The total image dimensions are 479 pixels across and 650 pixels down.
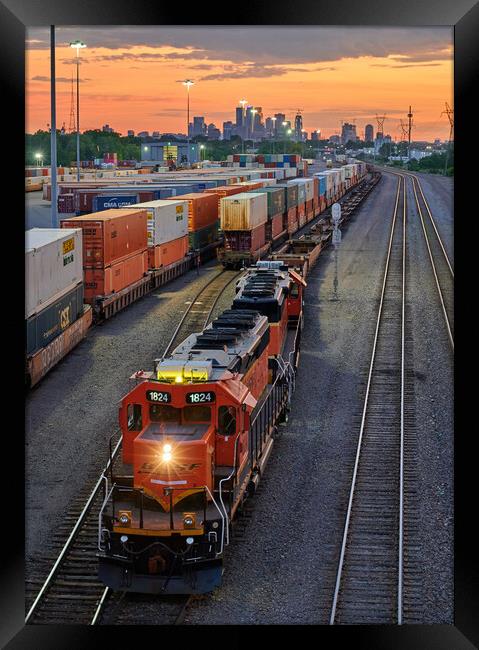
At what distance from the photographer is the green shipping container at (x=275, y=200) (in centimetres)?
5516

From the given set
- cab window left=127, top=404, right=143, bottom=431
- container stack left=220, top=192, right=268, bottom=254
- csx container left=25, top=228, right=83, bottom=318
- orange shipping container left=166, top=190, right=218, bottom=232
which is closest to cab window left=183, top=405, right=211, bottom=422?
cab window left=127, top=404, right=143, bottom=431

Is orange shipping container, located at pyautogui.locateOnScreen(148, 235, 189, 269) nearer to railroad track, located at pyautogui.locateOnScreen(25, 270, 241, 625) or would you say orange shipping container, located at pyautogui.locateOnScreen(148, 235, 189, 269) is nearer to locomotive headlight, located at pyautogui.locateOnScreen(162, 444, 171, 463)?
railroad track, located at pyautogui.locateOnScreen(25, 270, 241, 625)

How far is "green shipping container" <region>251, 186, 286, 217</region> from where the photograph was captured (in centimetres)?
5516

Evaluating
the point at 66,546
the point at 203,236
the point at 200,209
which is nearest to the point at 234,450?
the point at 66,546

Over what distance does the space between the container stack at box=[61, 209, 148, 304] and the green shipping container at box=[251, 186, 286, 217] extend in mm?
17198

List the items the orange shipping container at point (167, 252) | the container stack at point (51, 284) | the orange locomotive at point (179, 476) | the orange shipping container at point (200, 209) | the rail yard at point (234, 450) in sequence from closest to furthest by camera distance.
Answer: the orange locomotive at point (179, 476) < the rail yard at point (234, 450) < the container stack at point (51, 284) < the orange shipping container at point (167, 252) < the orange shipping container at point (200, 209)

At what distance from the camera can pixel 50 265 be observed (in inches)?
1093

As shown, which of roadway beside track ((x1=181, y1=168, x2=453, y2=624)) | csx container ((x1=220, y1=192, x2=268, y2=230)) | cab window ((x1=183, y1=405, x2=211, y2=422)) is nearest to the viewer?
roadway beside track ((x1=181, y1=168, x2=453, y2=624))

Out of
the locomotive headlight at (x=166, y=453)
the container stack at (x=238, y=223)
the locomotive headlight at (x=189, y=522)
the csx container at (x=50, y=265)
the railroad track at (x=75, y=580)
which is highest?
the container stack at (x=238, y=223)

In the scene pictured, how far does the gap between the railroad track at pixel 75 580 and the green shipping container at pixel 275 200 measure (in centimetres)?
3830

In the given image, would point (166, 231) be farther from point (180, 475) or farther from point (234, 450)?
point (180, 475)

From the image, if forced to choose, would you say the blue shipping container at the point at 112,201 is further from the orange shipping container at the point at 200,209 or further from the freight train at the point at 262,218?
the freight train at the point at 262,218
